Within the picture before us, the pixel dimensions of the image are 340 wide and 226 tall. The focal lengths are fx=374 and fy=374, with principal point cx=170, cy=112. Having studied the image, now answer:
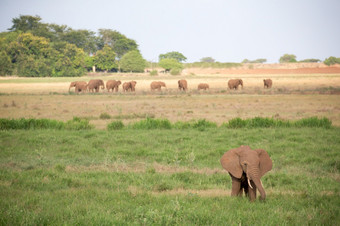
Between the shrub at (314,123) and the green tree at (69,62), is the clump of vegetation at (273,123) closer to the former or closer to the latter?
the shrub at (314,123)

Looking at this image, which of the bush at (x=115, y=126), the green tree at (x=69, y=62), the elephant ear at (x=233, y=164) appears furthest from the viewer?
the green tree at (x=69, y=62)

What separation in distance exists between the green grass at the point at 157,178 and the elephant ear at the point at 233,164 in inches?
21.2

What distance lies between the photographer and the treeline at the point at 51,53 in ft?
268

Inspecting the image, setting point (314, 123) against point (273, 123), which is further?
point (273, 123)

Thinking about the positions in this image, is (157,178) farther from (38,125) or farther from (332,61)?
(332,61)

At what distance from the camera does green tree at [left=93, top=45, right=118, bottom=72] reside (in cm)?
9300

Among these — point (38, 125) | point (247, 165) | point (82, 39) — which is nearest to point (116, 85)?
point (38, 125)

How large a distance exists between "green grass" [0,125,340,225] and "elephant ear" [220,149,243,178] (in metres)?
0.54

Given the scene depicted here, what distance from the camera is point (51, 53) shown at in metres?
85.6

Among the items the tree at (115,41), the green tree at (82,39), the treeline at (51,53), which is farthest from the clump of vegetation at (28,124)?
the tree at (115,41)

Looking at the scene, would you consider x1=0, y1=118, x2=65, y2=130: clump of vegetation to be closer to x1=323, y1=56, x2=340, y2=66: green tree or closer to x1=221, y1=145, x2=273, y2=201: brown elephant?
x1=221, y1=145, x2=273, y2=201: brown elephant

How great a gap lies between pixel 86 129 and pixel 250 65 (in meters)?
109

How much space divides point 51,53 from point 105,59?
13.7 metres

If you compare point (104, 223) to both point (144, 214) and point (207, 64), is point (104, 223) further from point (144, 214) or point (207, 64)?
point (207, 64)
